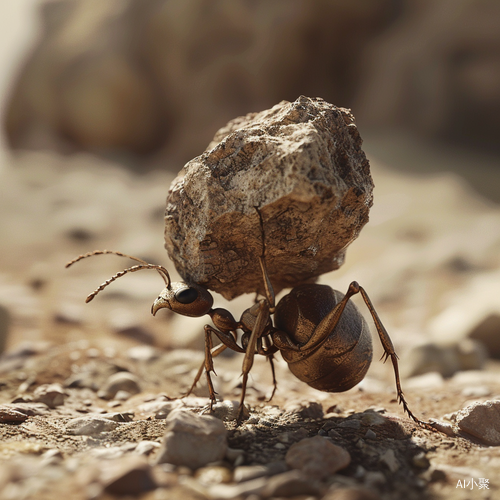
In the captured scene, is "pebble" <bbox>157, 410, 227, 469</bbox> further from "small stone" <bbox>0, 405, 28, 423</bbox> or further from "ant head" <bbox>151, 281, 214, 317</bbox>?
"small stone" <bbox>0, 405, 28, 423</bbox>

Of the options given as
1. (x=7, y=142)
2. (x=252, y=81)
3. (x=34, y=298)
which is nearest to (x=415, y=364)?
(x=34, y=298)

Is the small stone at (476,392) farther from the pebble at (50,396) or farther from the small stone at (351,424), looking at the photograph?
the pebble at (50,396)

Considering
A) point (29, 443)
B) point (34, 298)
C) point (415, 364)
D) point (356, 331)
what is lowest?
point (29, 443)

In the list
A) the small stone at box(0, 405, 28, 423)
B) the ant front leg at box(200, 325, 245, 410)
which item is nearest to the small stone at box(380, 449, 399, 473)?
the ant front leg at box(200, 325, 245, 410)

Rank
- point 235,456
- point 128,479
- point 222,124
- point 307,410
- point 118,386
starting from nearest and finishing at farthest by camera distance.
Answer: point 128,479 → point 235,456 → point 307,410 → point 118,386 → point 222,124

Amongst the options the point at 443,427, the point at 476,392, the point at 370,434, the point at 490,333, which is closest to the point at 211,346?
the point at 370,434

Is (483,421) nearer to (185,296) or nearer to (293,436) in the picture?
(293,436)

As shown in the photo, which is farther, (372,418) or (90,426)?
(372,418)

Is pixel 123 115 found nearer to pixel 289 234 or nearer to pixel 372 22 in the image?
pixel 372 22
